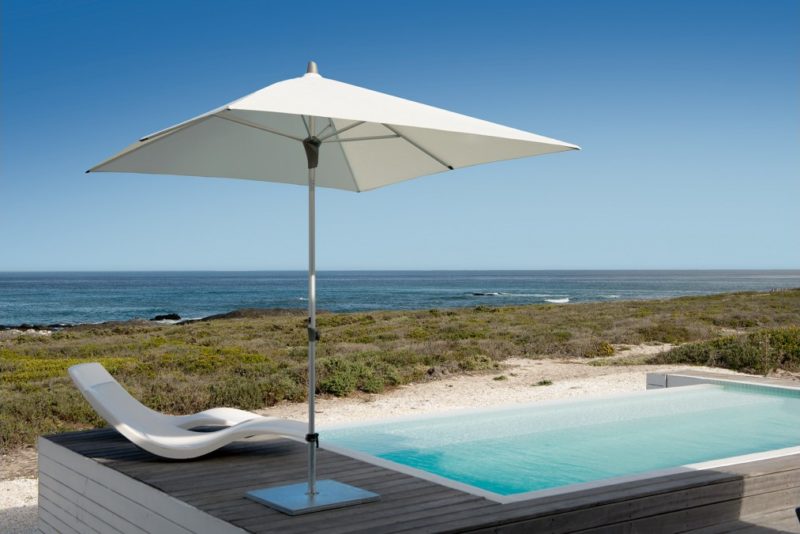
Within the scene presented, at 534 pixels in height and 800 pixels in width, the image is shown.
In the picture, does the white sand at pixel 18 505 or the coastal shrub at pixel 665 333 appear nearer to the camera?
the white sand at pixel 18 505

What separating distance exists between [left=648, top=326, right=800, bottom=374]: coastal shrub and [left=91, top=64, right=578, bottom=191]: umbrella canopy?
32.1 feet

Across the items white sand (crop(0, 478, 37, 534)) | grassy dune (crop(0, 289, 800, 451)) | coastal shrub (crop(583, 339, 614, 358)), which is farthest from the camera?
coastal shrub (crop(583, 339, 614, 358))

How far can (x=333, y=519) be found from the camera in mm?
3279

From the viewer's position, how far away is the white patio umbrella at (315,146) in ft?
10.8

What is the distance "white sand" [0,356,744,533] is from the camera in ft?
32.3

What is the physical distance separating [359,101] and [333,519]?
69.9 inches

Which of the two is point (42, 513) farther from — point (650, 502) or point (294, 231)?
point (294, 231)

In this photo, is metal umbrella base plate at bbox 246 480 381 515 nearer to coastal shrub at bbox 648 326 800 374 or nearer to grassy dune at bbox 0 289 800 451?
grassy dune at bbox 0 289 800 451

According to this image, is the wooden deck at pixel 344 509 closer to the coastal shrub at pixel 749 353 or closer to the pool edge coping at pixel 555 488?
the pool edge coping at pixel 555 488

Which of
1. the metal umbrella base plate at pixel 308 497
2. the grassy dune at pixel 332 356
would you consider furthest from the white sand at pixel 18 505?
the metal umbrella base plate at pixel 308 497

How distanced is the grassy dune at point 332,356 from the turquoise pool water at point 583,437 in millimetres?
4462

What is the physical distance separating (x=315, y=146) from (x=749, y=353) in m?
11.1

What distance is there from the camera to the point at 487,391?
1131cm

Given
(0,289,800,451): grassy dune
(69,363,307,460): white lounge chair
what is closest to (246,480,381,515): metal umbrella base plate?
(69,363,307,460): white lounge chair
